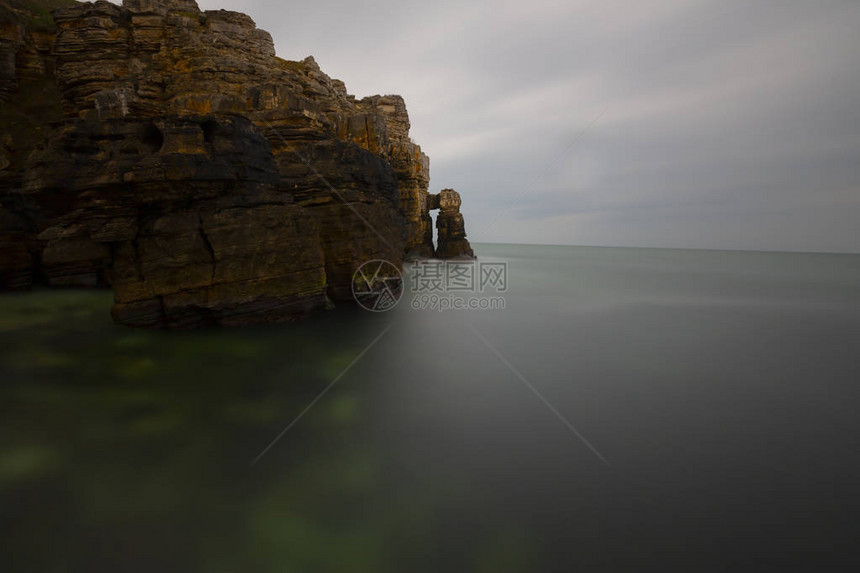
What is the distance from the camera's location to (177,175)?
9.68m

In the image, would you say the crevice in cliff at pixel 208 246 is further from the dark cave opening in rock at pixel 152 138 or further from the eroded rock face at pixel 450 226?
the eroded rock face at pixel 450 226

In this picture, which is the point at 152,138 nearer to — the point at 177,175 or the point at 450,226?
the point at 177,175

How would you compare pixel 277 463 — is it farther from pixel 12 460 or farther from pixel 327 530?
pixel 12 460

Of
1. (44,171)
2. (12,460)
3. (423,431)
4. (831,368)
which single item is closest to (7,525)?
(12,460)

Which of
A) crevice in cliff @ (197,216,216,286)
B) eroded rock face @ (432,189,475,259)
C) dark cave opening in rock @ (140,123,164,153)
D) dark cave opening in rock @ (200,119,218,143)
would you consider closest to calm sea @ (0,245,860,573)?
crevice in cliff @ (197,216,216,286)

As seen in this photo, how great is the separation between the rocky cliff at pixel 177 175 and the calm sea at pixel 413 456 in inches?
92.8

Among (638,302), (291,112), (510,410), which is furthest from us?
(638,302)

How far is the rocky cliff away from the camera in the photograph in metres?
9.73

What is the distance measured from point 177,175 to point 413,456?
35.8ft

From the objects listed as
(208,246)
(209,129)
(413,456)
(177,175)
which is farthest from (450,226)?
(413,456)

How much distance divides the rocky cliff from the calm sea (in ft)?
7.73

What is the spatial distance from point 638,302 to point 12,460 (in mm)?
26135

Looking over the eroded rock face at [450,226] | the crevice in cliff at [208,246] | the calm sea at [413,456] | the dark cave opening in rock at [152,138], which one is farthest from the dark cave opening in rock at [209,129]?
the eroded rock face at [450,226]

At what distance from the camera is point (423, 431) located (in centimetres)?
580
